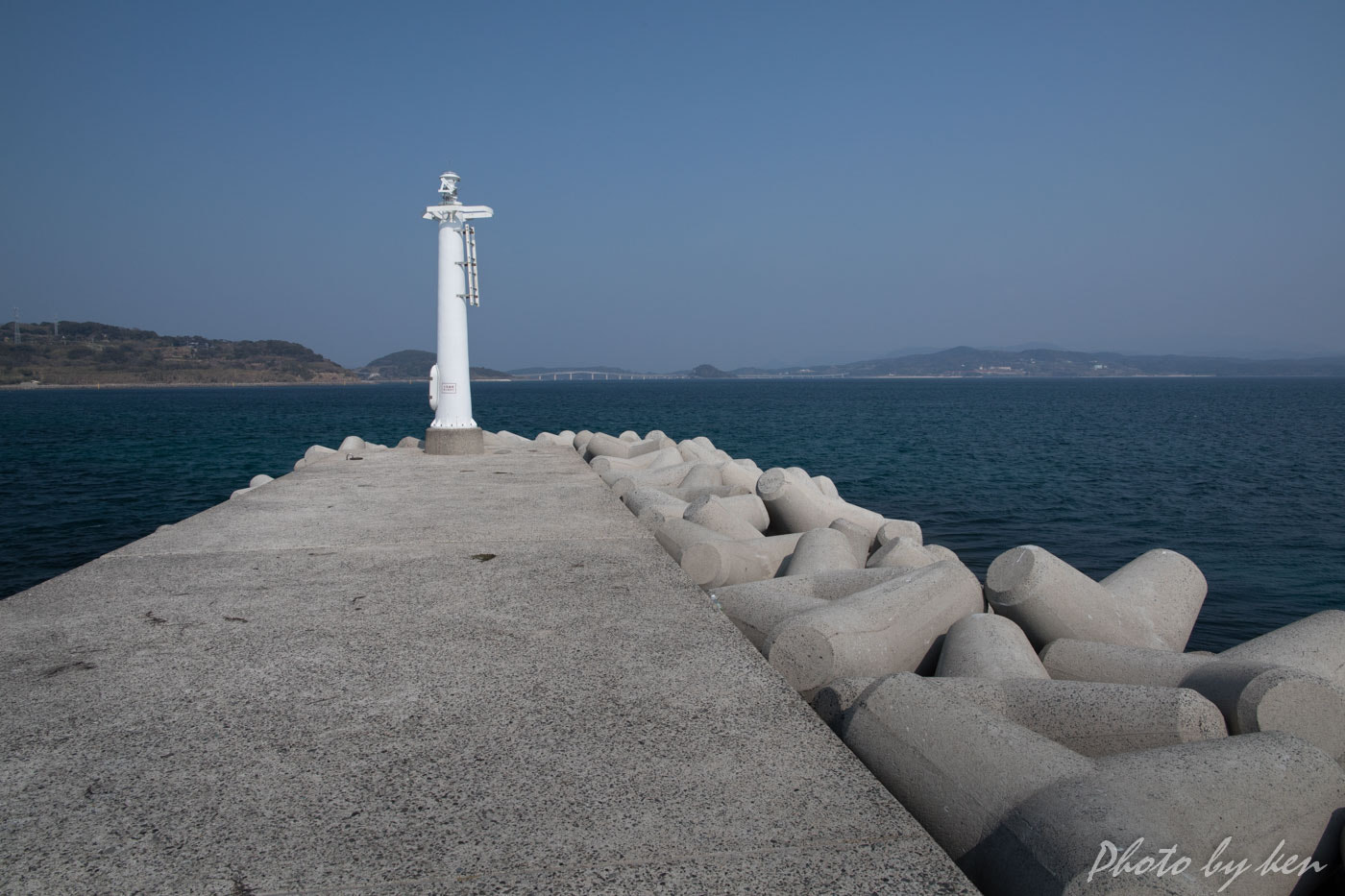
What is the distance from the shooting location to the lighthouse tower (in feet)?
38.8

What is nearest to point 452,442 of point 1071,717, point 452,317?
point 452,317

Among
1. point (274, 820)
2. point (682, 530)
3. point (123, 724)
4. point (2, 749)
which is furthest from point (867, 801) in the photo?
point (682, 530)

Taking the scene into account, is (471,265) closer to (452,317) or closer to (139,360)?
(452,317)

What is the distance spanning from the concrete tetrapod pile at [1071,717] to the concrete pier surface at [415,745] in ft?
0.80

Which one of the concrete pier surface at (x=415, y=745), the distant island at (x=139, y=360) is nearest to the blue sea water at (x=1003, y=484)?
the concrete pier surface at (x=415, y=745)

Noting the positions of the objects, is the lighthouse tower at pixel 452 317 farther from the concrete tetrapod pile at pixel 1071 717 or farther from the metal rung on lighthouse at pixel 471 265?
the concrete tetrapod pile at pixel 1071 717

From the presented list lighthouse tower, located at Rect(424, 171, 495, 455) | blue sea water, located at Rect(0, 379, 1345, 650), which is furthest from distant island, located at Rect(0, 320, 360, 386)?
lighthouse tower, located at Rect(424, 171, 495, 455)

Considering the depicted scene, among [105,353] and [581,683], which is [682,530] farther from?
[105,353]

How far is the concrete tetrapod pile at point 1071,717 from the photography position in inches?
83.6

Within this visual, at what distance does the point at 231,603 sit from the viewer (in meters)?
4.05

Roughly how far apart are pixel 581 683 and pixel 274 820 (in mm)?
1126

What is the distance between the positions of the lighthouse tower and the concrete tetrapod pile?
7278 millimetres

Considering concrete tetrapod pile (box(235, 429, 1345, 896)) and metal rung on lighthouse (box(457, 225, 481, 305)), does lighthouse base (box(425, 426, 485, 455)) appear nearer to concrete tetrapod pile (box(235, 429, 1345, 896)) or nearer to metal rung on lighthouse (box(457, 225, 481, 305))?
metal rung on lighthouse (box(457, 225, 481, 305))

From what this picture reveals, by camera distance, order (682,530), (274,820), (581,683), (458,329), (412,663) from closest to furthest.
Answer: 1. (274,820)
2. (581,683)
3. (412,663)
4. (682,530)
5. (458,329)
